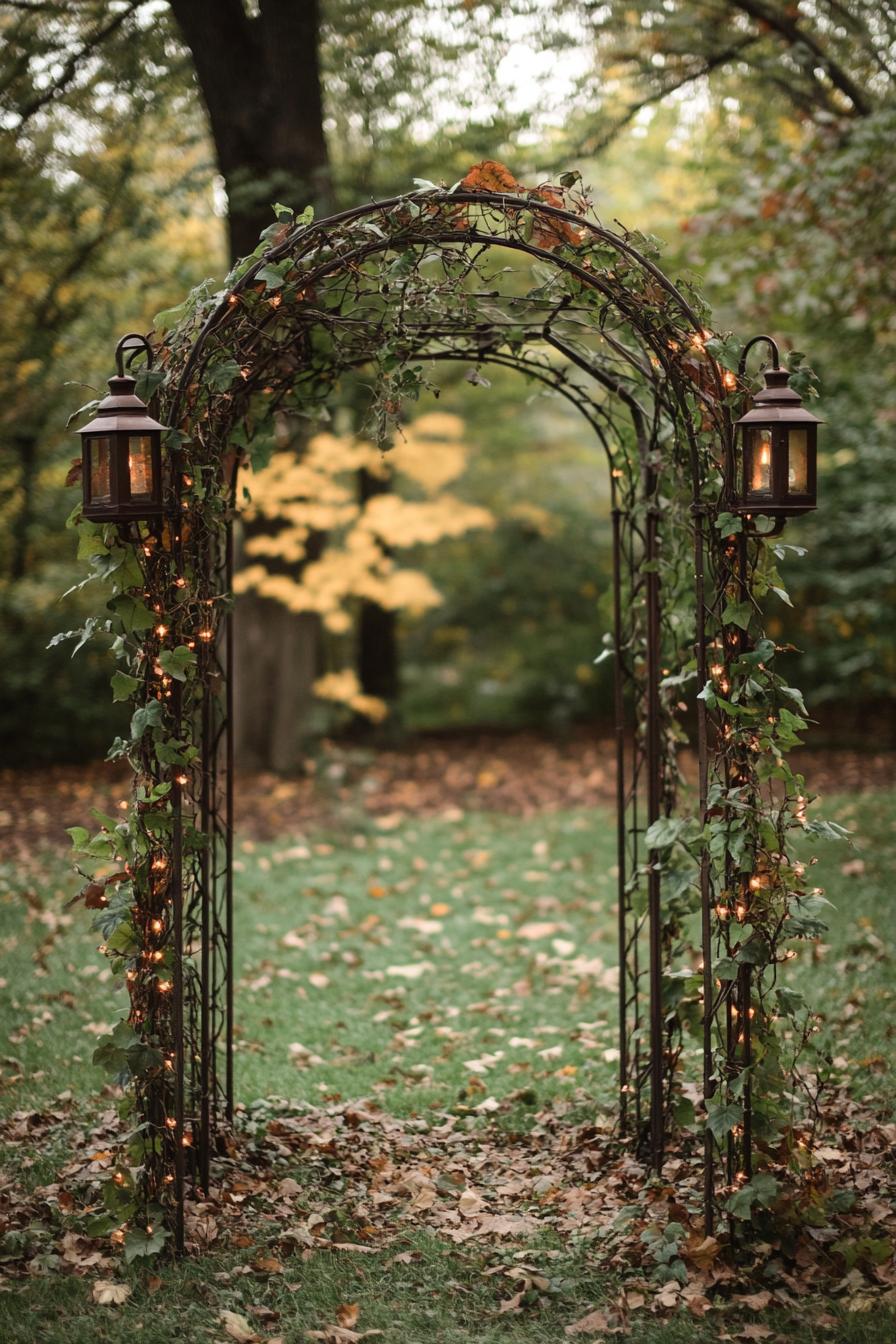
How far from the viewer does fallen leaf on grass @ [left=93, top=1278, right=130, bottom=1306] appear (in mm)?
3410

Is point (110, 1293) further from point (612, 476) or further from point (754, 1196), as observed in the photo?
point (612, 476)

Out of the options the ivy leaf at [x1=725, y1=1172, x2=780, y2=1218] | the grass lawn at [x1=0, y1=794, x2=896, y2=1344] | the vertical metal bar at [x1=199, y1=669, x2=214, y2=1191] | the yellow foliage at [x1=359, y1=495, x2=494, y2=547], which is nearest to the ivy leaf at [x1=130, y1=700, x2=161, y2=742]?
the vertical metal bar at [x1=199, y1=669, x2=214, y2=1191]

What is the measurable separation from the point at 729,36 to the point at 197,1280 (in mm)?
8752

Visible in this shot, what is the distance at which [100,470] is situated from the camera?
3441mm

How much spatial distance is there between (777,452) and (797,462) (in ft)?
0.24

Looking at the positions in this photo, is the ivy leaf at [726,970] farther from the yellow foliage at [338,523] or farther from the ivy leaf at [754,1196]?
the yellow foliage at [338,523]

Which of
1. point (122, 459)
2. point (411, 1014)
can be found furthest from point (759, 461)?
point (411, 1014)

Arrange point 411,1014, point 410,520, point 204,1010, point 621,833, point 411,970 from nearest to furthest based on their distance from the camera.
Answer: point 204,1010 < point 621,833 < point 411,1014 < point 411,970 < point 410,520

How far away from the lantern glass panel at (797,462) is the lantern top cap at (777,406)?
4 cm

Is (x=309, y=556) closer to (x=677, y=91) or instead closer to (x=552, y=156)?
(x=552, y=156)

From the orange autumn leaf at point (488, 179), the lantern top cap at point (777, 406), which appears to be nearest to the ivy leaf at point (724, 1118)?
the lantern top cap at point (777, 406)

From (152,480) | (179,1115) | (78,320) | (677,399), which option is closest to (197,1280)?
(179,1115)

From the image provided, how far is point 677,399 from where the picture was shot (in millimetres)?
3684

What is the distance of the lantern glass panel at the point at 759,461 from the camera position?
3377mm
